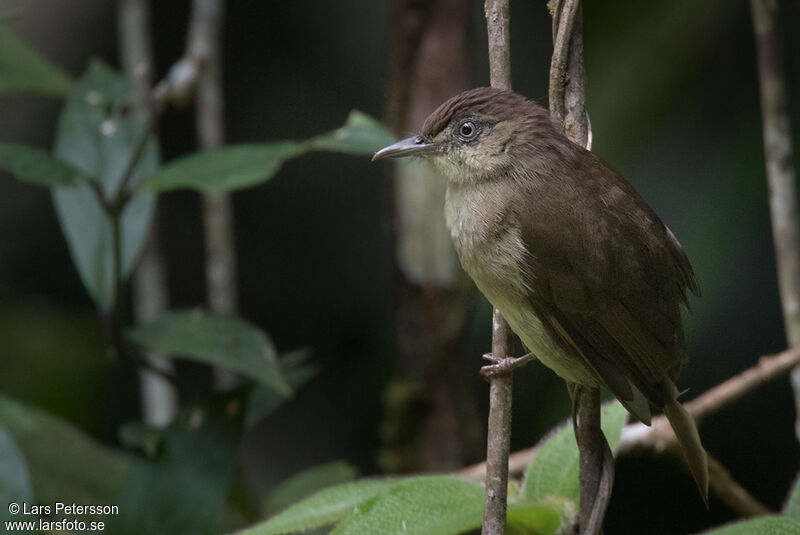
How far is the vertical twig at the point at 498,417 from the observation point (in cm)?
159

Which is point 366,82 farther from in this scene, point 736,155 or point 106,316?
point 106,316

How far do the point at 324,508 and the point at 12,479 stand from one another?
0.88 meters

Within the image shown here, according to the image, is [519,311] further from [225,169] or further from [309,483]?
[309,483]

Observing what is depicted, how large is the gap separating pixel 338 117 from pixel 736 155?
1.70 meters

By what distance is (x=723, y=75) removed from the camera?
3703 mm

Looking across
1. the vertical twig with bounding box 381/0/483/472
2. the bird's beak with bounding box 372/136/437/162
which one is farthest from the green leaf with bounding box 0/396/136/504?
the bird's beak with bounding box 372/136/437/162

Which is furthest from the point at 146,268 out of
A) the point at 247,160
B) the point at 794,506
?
the point at 794,506

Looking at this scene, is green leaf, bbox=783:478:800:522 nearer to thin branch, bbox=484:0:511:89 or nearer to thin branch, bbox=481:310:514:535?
thin branch, bbox=481:310:514:535

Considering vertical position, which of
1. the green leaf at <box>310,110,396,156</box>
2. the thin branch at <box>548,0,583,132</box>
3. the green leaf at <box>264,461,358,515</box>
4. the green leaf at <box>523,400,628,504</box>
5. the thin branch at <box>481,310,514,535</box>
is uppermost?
the thin branch at <box>548,0,583,132</box>

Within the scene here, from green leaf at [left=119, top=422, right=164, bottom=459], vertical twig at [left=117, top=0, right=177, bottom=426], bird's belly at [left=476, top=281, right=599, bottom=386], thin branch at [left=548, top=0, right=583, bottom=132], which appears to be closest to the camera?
thin branch at [left=548, top=0, right=583, bottom=132]

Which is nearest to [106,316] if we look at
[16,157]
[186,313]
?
[186,313]

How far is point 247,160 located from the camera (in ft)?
8.39

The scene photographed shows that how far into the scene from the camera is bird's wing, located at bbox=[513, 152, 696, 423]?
1926mm

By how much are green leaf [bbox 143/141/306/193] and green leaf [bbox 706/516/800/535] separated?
4.48ft
